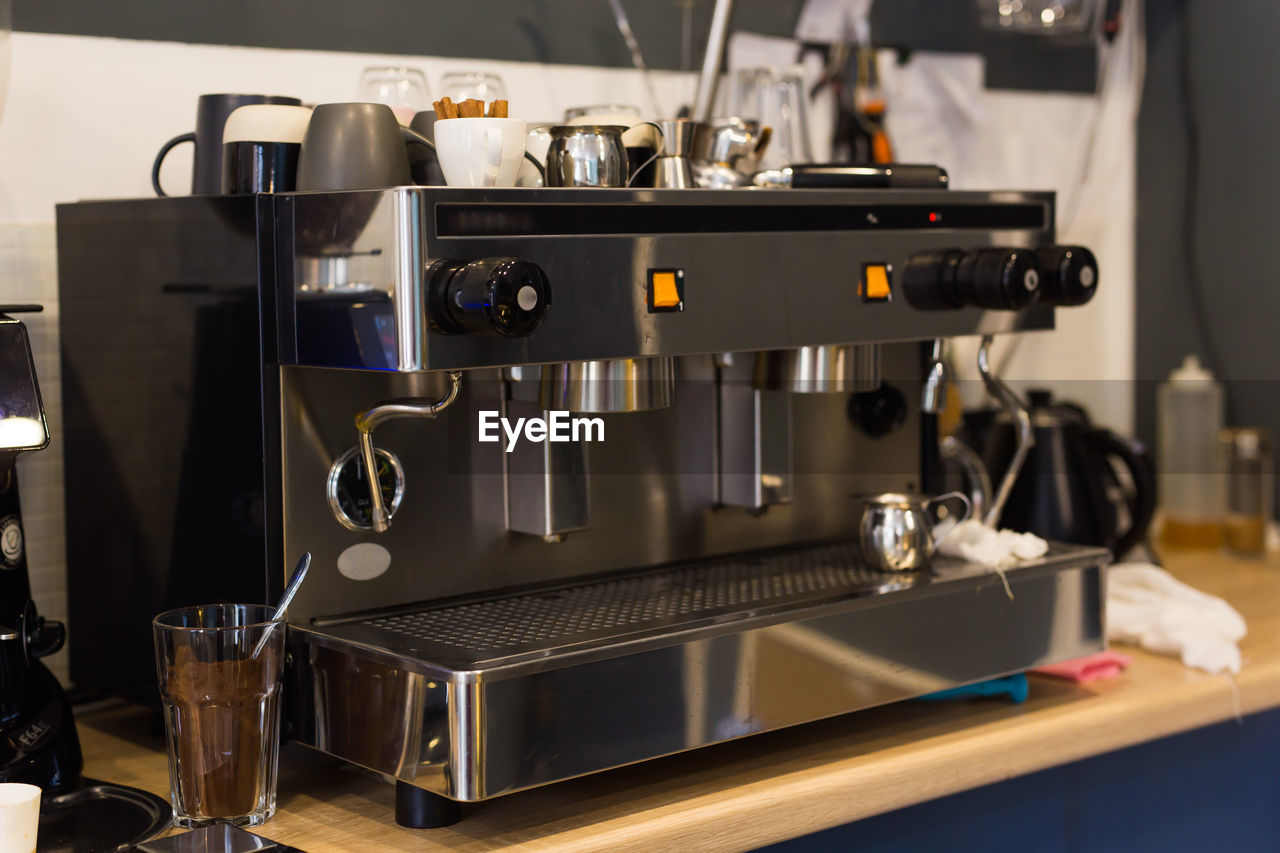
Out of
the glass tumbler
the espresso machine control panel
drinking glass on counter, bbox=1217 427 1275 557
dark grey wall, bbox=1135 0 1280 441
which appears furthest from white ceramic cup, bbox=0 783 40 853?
dark grey wall, bbox=1135 0 1280 441

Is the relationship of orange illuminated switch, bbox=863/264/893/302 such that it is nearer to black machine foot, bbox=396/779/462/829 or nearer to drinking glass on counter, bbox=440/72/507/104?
drinking glass on counter, bbox=440/72/507/104

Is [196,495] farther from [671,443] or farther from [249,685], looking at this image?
[671,443]

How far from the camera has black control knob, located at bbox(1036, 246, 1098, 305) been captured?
47.0 inches

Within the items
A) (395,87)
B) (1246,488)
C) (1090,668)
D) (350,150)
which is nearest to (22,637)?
(350,150)

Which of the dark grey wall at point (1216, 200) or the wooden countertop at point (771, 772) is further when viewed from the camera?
the dark grey wall at point (1216, 200)

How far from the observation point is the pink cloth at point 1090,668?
4.22 feet

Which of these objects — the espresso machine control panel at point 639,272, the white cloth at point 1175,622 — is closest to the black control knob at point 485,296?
the espresso machine control panel at point 639,272

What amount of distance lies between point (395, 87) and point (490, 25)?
1.01 feet

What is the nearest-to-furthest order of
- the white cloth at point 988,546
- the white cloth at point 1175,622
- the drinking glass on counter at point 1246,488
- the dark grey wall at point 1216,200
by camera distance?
the white cloth at point 988,546
the white cloth at point 1175,622
the drinking glass on counter at point 1246,488
the dark grey wall at point 1216,200

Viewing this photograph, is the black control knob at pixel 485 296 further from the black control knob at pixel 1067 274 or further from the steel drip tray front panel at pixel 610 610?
the black control knob at pixel 1067 274

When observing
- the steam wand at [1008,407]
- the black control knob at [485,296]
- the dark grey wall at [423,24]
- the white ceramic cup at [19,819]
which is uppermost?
the dark grey wall at [423,24]

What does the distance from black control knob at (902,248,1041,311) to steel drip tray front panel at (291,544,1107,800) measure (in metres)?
0.22

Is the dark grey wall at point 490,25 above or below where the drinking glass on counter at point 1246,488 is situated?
above

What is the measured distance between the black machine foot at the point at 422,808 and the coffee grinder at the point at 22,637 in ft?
0.82
